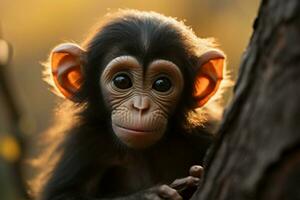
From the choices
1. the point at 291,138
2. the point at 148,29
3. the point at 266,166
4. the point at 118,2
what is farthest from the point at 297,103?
the point at 118,2

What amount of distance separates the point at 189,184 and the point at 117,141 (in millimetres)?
1018

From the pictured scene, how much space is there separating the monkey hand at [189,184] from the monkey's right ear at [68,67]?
1513mm

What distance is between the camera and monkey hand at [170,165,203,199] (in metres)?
4.48

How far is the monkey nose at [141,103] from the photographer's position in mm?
4980

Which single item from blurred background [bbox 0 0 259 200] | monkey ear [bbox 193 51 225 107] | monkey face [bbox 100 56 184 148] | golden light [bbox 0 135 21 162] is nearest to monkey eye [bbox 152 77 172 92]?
monkey face [bbox 100 56 184 148]

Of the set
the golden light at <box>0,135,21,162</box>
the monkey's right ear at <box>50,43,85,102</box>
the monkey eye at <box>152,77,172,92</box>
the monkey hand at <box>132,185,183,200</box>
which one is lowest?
the golden light at <box>0,135,21,162</box>

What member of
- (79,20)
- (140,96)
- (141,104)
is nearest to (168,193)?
(141,104)

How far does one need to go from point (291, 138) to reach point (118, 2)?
10457 millimetres

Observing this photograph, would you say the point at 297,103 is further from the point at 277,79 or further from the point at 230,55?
the point at 230,55

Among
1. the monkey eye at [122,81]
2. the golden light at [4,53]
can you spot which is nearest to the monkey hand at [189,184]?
the monkey eye at [122,81]

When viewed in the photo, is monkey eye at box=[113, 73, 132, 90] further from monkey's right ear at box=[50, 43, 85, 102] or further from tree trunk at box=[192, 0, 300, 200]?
tree trunk at box=[192, 0, 300, 200]

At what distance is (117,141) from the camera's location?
535 cm

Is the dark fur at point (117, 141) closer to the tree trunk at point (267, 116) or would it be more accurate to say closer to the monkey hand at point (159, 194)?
the monkey hand at point (159, 194)

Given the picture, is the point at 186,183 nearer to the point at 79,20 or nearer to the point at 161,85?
the point at 161,85
